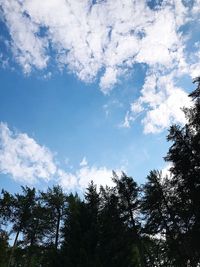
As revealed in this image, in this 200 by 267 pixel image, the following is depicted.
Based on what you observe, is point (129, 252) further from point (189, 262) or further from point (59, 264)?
point (189, 262)

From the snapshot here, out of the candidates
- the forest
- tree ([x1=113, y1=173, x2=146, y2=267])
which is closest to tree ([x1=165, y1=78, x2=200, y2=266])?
the forest

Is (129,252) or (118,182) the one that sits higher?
(118,182)

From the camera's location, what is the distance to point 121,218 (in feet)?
84.6

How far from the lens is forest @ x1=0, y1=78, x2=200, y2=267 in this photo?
55.5ft

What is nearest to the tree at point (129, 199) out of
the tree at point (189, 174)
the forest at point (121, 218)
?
the forest at point (121, 218)

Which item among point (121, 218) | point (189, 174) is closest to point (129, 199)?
point (121, 218)

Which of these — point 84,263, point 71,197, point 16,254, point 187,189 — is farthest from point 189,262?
point 16,254

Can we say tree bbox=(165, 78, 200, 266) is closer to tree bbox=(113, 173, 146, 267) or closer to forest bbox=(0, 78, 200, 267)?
forest bbox=(0, 78, 200, 267)

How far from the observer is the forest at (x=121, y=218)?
1691 cm

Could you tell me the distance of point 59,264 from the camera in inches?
632

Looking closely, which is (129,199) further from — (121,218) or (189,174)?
(189,174)

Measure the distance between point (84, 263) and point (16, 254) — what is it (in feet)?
72.2

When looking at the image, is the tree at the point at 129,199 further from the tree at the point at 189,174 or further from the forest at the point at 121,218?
the tree at the point at 189,174

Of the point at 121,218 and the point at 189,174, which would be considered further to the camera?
the point at 121,218
